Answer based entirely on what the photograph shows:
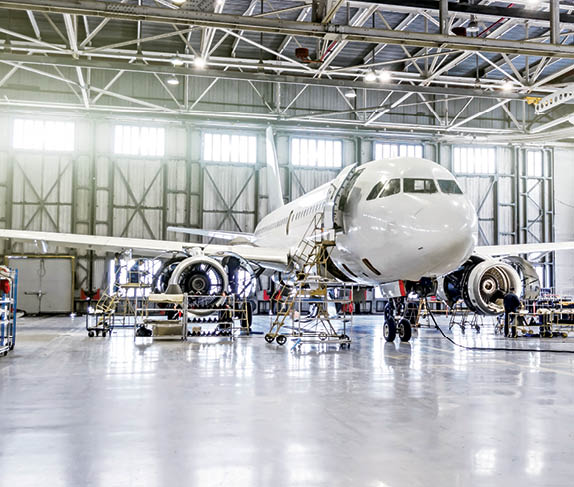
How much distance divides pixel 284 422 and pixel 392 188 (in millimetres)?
6494

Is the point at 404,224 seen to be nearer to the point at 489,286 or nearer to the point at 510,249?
the point at 489,286

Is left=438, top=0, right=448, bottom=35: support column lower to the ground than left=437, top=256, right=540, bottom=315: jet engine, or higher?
higher

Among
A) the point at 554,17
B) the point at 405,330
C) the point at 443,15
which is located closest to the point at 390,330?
the point at 405,330

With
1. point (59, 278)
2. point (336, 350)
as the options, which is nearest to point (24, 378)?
point (336, 350)

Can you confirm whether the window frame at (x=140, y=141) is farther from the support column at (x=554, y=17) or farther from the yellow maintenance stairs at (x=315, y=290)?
the support column at (x=554, y=17)

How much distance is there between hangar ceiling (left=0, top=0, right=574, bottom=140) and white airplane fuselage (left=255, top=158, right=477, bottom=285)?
3260mm

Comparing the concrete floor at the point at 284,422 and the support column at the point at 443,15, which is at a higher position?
the support column at the point at 443,15

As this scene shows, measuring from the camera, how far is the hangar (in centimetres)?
446

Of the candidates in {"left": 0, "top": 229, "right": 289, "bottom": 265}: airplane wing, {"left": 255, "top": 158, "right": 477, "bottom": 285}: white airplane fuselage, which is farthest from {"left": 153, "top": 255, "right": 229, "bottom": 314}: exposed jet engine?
{"left": 255, "top": 158, "right": 477, "bottom": 285}: white airplane fuselage

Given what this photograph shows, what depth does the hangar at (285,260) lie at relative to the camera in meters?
4.46

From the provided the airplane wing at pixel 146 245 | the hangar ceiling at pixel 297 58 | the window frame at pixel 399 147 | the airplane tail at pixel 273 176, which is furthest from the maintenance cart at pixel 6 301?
the window frame at pixel 399 147

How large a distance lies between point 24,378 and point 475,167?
93.6 feet

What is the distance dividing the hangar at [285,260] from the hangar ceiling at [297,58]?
0.39 ft

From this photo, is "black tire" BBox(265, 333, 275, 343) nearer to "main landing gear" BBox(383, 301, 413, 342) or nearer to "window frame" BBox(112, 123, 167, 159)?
"main landing gear" BBox(383, 301, 413, 342)
